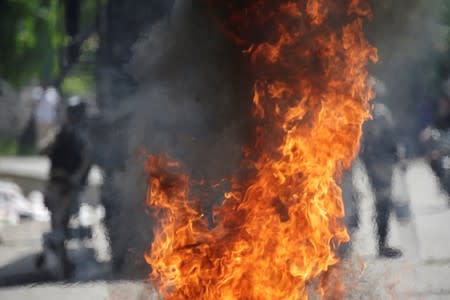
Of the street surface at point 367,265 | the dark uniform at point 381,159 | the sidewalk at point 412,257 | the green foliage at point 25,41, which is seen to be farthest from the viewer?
the green foliage at point 25,41

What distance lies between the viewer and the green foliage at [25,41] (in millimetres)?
25656

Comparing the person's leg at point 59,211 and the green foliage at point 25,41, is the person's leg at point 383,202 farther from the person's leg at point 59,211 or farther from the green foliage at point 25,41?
the green foliage at point 25,41

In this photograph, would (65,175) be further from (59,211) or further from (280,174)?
(280,174)

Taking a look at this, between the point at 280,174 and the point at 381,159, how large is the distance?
3.81 m

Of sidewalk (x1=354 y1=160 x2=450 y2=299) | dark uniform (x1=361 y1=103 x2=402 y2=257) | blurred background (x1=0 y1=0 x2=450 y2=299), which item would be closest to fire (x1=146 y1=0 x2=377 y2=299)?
blurred background (x1=0 y1=0 x2=450 y2=299)

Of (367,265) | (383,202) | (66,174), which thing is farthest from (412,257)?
(66,174)

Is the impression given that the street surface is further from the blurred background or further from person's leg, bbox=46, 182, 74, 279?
person's leg, bbox=46, 182, 74, 279

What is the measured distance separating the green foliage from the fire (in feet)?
62.6

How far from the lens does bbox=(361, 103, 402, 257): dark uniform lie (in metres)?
8.83

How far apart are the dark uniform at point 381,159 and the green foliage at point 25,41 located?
668 inches

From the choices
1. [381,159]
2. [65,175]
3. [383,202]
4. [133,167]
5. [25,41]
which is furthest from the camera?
[25,41]

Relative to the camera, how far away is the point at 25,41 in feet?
86.0

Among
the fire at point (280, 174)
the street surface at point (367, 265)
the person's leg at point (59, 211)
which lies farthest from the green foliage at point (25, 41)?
the fire at point (280, 174)

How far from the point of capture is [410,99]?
48.7ft
